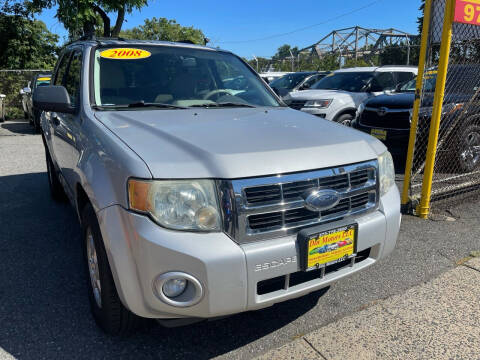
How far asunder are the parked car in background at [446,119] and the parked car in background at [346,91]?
3.35 feet

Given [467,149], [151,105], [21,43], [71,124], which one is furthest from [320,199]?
[21,43]

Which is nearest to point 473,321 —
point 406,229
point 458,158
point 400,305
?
point 400,305

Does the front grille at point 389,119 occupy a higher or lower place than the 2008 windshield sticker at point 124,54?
lower

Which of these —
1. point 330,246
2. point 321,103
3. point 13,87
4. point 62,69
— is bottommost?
point 330,246

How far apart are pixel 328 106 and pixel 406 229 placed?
4.20 meters

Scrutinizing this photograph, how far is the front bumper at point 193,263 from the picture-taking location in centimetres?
177

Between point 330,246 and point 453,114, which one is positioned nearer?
point 330,246

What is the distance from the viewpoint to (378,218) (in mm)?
2281

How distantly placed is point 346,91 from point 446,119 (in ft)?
11.2

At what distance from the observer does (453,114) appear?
5.27 meters

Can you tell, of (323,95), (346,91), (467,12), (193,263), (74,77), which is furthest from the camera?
(346,91)

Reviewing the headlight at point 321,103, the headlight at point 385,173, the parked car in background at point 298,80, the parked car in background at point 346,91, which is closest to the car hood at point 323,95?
the parked car in background at point 346,91

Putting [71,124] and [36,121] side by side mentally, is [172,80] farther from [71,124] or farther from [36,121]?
[36,121]

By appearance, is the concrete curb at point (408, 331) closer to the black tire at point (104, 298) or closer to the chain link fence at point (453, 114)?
the black tire at point (104, 298)
